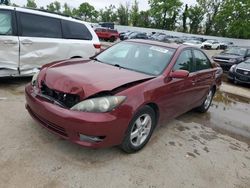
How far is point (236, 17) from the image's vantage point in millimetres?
54656

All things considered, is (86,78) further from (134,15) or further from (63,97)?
(134,15)

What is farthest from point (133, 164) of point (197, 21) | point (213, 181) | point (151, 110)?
point (197, 21)

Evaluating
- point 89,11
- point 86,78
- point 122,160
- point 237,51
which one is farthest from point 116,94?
point 89,11

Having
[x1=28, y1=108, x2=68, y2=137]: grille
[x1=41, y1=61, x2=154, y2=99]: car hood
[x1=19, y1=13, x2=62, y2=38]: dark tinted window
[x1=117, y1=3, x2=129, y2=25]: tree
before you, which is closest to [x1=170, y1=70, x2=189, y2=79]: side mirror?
[x1=41, y1=61, x2=154, y2=99]: car hood

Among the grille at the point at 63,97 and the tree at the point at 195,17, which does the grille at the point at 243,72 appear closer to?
the grille at the point at 63,97

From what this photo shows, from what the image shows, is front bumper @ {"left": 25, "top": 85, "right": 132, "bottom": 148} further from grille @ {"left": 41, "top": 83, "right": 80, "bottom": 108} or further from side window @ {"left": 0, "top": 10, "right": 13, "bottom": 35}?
side window @ {"left": 0, "top": 10, "right": 13, "bottom": 35}

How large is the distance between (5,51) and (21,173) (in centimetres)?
348

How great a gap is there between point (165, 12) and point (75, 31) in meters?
61.7

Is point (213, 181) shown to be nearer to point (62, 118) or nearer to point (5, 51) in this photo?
point (62, 118)

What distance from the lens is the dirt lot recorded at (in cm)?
298

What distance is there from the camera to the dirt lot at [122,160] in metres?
2.98

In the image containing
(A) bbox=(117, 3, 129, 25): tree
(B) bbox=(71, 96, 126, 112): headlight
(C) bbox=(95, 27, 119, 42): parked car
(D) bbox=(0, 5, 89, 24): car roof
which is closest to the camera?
(B) bbox=(71, 96, 126, 112): headlight

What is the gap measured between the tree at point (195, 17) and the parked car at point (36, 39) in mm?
61862

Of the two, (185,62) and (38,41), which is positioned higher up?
(38,41)
